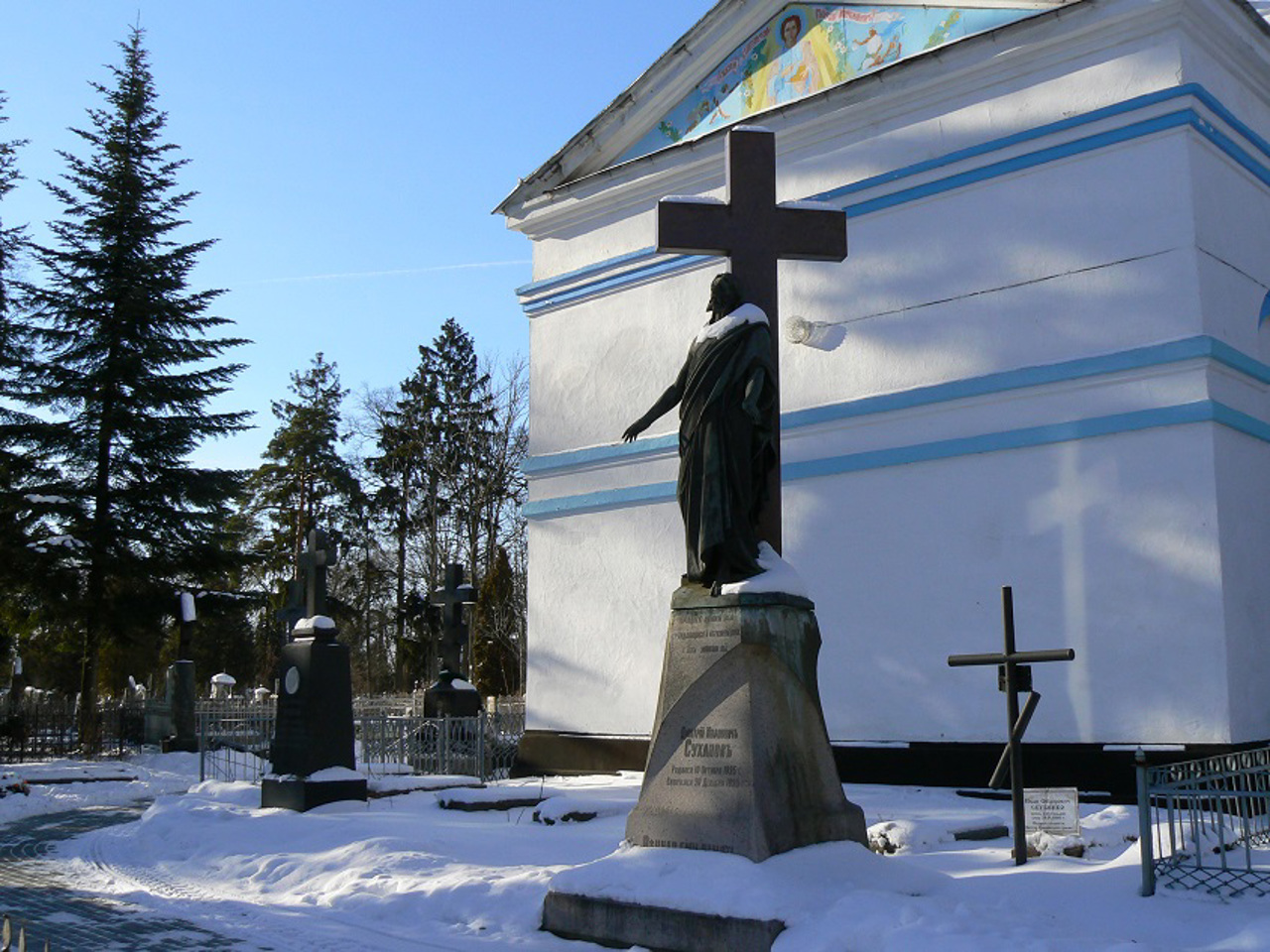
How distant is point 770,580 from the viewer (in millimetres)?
6859

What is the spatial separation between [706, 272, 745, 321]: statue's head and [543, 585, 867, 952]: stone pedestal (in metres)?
1.69

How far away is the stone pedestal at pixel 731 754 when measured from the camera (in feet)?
21.0

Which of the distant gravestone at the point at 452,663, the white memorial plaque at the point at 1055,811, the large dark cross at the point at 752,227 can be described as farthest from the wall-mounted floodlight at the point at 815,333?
the distant gravestone at the point at 452,663

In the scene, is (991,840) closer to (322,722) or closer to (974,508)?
(974,508)

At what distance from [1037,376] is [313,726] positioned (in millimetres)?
8003

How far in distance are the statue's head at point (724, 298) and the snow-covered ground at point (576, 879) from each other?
313cm

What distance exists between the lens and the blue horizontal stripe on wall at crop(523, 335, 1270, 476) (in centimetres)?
1158

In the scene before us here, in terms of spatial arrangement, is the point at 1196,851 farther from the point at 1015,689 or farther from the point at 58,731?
the point at 58,731

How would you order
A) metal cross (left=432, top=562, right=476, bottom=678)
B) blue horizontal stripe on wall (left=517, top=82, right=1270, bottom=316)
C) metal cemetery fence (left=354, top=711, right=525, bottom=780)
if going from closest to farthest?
1. blue horizontal stripe on wall (left=517, top=82, right=1270, bottom=316)
2. metal cemetery fence (left=354, top=711, right=525, bottom=780)
3. metal cross (left=432, top=562, right=476, bottom=678)

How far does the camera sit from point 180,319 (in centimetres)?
2914

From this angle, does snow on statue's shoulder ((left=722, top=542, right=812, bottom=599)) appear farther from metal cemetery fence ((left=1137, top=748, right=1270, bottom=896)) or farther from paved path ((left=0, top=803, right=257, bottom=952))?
paved path ((left=0, top=803, right=257, bottom=952))

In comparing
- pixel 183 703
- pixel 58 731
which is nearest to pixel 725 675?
pixel 183 703

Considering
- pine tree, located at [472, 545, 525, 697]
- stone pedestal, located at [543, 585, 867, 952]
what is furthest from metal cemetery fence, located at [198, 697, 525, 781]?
pine tree, located at [472, 545, 525, 697]

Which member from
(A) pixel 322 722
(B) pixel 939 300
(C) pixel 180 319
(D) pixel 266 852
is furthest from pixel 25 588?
(B) pixel 939 300
